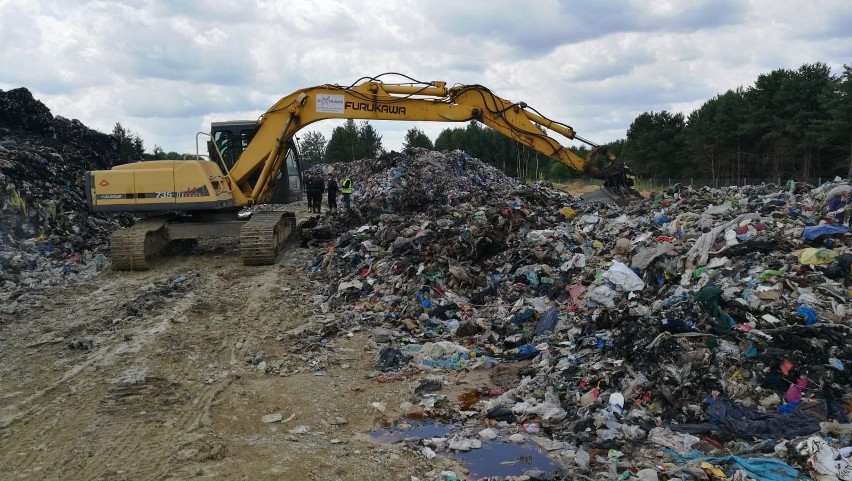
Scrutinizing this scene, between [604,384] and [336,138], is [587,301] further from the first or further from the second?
[336,138]

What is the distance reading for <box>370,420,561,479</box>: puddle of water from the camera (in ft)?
13.1

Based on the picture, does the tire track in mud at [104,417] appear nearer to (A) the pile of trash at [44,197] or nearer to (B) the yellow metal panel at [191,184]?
(A) the pile of trash at [44,197]

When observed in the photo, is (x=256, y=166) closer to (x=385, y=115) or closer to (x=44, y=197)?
(x=385, y=115)

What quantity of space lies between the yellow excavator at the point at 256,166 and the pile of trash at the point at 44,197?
127 centimetres

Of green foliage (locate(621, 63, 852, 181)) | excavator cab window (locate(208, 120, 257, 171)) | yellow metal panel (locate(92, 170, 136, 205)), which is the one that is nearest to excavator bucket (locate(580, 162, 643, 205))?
excavator cab window (locate(208, 120, 257, 171))

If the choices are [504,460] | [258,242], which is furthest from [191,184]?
[504,460]

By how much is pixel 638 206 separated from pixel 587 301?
3.67 metres

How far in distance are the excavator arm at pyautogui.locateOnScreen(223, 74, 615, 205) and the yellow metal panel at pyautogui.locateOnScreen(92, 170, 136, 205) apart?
1.61m

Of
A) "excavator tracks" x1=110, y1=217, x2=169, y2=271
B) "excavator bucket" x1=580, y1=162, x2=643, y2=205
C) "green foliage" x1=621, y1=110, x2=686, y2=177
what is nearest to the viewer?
"excavator tracks" x1=110, y1=217, x2=169, y2=271

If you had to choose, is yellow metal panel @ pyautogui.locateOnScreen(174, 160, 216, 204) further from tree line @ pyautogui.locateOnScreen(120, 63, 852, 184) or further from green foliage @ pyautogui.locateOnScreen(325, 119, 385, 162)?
green foliage @ pyautogui.locateOnScreen(325, 119, 385, 162)

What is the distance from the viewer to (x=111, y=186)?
10.1 m

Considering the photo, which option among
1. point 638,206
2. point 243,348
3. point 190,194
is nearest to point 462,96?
point 638,206

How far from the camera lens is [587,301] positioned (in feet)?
22.2

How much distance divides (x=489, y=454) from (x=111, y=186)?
8357mm
